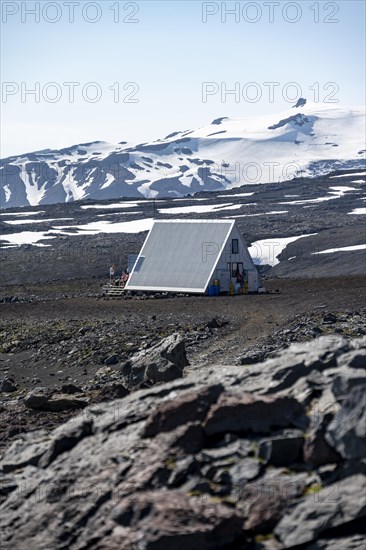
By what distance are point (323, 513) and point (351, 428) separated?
104 centimetres

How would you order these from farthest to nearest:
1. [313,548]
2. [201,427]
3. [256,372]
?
[256,372]
[201,427]
[313,548]

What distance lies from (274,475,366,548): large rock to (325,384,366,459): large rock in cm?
32

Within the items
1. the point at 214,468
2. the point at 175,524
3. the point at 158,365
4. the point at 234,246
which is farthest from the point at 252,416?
the point at 234,246

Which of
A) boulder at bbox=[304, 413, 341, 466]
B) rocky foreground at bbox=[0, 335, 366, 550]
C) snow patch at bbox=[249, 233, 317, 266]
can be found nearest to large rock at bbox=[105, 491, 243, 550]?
rocky foreground at bbox=[0, 335, 366, 550]

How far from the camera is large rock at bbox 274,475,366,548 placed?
37.9ft

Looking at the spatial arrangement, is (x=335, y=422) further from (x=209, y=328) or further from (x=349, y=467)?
(x=209, y=328)

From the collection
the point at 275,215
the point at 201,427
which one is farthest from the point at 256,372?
the point at 275,215

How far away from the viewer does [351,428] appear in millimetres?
12023

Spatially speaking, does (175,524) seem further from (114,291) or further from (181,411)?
(114,291)

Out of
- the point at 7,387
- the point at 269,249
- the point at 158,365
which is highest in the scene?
the point at 158,365

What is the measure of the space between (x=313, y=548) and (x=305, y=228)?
9737 cm

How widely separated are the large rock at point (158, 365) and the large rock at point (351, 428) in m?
10.7

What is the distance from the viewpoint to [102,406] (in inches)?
610

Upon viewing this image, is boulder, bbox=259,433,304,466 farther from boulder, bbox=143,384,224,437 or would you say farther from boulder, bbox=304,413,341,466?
boulder, bbox=143,384,224,437
